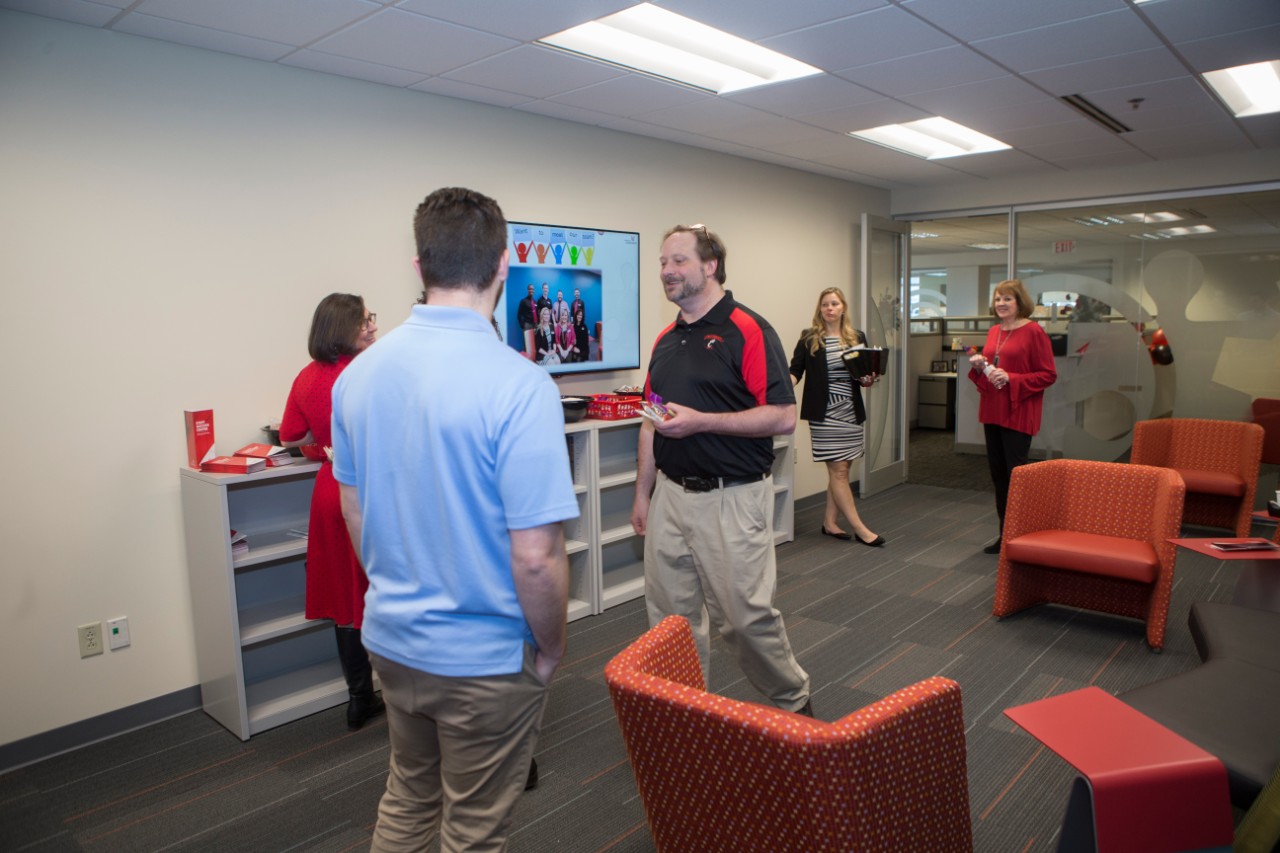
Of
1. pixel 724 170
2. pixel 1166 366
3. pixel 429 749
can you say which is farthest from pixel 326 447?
pixel 1166 366

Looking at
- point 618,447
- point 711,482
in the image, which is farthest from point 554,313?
point 711,482

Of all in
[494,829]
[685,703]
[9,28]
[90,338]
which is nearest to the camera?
[685,703]

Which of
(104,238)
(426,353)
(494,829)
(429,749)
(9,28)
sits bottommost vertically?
(494,829)

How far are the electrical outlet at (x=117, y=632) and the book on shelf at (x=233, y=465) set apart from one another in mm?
614

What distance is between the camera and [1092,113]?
4.28m

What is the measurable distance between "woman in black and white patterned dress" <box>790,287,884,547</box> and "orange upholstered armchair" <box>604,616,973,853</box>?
140 inches

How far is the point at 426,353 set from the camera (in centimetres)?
132

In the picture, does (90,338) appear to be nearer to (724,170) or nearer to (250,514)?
(250,514)

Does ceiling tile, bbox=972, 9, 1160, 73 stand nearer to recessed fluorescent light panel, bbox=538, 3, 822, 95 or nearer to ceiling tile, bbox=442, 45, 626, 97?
recessed fluorescent light panel, bbox=538, 3, 822, 95

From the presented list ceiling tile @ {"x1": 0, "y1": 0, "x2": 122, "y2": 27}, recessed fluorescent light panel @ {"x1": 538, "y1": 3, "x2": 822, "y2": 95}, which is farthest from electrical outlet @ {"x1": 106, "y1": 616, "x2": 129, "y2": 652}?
recessed fluorescent light panel @ {"x1": 538, "y1": 3, "x2": 822, "y2": 95}

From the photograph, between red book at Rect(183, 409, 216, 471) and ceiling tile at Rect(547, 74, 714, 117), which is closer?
red book at Rect(183, 409, 216, 471)

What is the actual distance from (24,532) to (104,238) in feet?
3.27

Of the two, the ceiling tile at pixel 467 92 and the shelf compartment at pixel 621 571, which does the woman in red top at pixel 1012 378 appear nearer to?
the shelf compartment at pixel 621 571

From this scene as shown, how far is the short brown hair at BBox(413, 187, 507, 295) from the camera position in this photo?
1.36 meters
